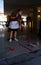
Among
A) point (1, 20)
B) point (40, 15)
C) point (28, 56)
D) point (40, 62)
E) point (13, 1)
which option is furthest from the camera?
point (1, 20)

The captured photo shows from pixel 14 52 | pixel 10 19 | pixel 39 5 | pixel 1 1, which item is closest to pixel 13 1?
pixel 1 1

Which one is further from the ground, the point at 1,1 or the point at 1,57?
the point at 1,1

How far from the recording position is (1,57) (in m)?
5.79

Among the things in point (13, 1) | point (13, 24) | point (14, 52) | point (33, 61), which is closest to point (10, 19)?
point (13, 24)

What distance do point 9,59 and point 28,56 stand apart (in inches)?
29.5

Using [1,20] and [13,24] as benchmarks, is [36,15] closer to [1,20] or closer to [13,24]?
[13,24]

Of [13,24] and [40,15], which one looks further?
[40,15]

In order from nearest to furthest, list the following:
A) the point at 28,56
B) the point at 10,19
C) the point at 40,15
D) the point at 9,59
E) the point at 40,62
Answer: the point at 40,62
the point at 9,59
the point at 28,56
the point at 10,19
the point at 40,15

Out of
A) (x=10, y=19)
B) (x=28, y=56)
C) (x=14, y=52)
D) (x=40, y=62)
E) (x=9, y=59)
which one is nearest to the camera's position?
(x=40, y=62)

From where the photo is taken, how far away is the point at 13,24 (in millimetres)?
8594

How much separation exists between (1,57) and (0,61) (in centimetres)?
43

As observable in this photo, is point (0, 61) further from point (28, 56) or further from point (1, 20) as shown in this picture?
point (1, 20)

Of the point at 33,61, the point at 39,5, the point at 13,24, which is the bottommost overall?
the point at 33,61

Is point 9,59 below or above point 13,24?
below
